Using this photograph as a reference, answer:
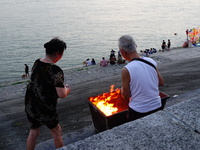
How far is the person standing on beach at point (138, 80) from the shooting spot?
324 centimetres

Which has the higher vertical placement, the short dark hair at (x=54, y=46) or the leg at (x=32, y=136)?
the short dark hair at (x=54, y=46)

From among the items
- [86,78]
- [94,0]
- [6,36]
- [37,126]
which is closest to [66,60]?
[86,78]

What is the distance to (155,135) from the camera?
217 cm

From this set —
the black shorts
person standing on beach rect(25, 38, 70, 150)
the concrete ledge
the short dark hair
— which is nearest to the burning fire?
the black shorts

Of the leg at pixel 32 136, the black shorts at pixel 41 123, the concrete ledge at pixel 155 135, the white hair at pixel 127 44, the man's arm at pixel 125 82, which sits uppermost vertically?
the white hair at pixel 127 44

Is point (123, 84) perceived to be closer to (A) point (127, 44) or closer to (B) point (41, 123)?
(A) point (127, 44)

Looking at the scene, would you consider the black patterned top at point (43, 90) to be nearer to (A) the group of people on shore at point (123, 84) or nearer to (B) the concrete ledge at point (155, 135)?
(A) the group of people on shore at point (123, 84)

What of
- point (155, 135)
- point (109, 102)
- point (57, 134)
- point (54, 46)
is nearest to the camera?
point (155, 135)

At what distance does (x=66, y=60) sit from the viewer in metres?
32.1

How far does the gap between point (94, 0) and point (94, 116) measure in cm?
15570

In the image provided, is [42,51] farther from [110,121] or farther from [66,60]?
[110,121]

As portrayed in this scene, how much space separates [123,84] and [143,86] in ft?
1.03

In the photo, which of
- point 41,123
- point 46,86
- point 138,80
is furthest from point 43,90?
point 138,80

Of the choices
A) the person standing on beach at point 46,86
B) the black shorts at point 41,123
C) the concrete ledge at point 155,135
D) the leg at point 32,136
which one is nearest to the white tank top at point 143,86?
the concrete ledge at point 155,135
